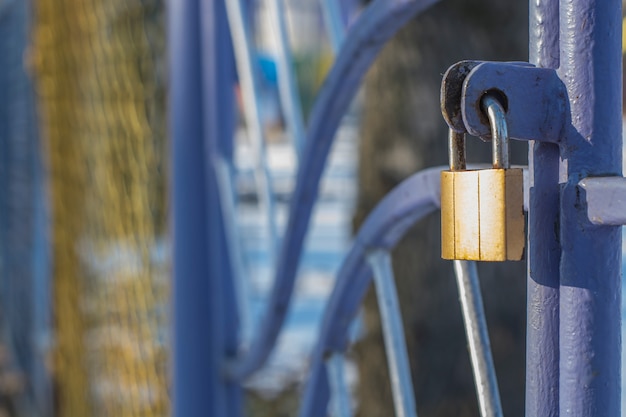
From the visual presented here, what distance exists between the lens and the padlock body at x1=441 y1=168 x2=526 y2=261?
0.62 m

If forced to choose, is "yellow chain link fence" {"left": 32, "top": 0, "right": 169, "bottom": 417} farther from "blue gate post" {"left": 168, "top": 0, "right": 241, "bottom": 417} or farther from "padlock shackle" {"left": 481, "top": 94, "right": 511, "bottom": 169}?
"padlock shackle" {"left": 481, "top": 94, "right": 511, "bottom": 169}

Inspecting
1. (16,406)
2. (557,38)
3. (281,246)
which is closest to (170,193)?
(281,246)

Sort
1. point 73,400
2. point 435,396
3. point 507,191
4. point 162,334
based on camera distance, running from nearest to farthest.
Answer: point 507,191, point 162,334, point 435,396, point 73,400

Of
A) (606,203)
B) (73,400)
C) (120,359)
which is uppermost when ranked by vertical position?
(606,203)

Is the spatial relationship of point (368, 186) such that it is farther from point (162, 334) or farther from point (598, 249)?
point (598, 249)

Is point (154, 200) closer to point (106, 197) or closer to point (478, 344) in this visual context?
point (106, 197)

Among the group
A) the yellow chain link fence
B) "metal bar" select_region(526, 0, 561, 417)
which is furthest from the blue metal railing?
the yellow chain link fence

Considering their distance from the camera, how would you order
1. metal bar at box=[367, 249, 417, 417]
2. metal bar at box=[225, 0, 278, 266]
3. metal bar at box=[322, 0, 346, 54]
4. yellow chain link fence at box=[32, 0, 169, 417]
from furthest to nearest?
yellow chain link fence at box=[32, 0, 169, 417]
metal bar at box=[225, 0, 278, 266]
metal bar at box=[322, 0, 346, 54]
metal bar at box=[367, 249, 417, 417]

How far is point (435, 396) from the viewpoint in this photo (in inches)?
93.2

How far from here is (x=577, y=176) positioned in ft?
2.11

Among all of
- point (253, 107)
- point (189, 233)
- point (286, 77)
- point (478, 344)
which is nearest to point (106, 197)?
point (189, 233)

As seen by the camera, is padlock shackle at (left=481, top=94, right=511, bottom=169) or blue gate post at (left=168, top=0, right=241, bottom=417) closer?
padlock shackle at (left=481, top=94, right=511, bottom=169)

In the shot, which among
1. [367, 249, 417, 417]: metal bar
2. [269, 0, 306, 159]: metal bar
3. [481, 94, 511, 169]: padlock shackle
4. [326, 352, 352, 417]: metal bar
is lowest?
[326, 352, 352, 417]: metal bar

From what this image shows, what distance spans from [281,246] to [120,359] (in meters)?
1.17
